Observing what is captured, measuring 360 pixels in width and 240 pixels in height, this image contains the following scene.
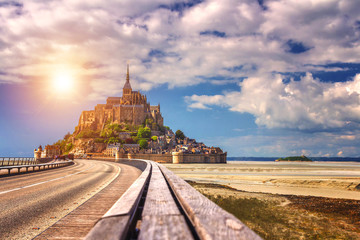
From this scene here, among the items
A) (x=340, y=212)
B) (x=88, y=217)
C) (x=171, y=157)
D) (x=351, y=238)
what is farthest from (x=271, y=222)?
(x=171, y=157)

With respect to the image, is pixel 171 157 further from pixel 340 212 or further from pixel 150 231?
pixel 150 231

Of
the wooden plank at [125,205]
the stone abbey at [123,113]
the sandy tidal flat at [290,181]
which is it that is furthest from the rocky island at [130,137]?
the wooden plank at [125,205]

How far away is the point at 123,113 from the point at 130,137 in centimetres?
2212

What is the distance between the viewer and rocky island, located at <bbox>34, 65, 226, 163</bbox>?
430ft

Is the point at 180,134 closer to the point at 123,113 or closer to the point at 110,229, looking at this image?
the point at 123,113

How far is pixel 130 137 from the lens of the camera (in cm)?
14850

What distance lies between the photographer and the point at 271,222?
780 centimetres

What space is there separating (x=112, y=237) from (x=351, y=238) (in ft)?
26.4

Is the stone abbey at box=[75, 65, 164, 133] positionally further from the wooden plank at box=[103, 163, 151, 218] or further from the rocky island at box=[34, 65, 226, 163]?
the wooden plank at box=[103, 163, 151, 218]

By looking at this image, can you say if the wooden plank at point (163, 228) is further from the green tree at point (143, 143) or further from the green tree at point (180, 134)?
the green tree at point (180, 134)

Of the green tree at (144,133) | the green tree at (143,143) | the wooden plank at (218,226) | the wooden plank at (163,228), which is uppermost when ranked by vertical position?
the green tree at (144,133)

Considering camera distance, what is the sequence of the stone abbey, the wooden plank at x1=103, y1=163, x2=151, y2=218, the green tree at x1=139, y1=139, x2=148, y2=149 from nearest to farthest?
1. the wooden plank at x1=103, y1=163, x2=151, y2=218
2. the green tree at x1=139, y1=139, x2=148, y2=149
3. the stone abbey

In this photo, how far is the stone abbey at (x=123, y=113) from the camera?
16312 centimetres

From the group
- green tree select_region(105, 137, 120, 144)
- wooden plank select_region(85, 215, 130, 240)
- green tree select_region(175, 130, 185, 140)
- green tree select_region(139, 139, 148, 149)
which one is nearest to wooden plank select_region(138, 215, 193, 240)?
wooden plank select_region(85, 215, 130, 240)
